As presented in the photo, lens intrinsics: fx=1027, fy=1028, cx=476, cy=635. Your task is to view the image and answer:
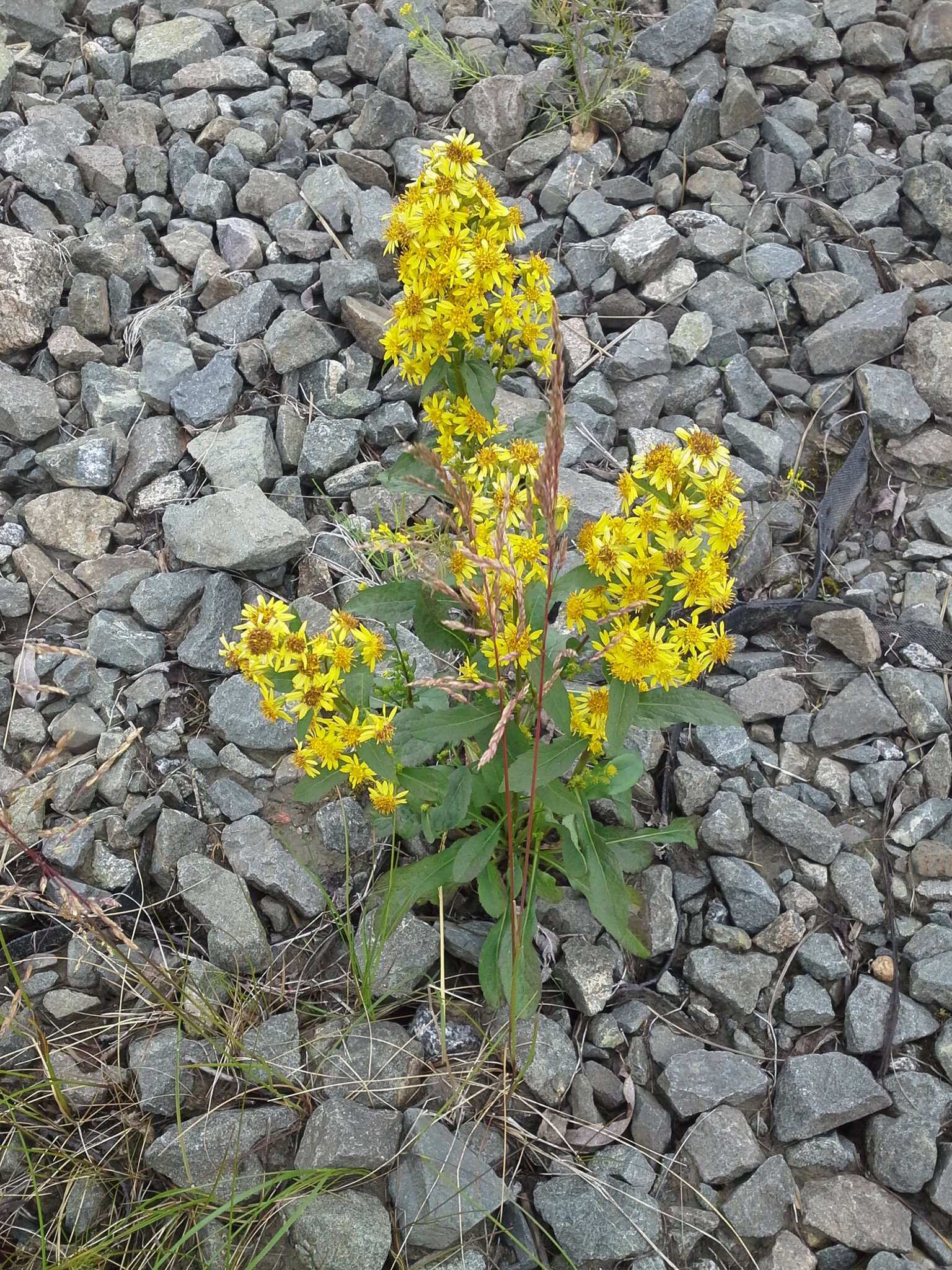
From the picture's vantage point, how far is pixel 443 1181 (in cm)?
232

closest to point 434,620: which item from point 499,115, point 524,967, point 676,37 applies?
point 524,967

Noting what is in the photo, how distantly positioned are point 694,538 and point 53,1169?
207 cm

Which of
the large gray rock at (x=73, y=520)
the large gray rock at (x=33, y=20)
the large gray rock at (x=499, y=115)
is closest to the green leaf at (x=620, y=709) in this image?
the large gray rock at (x=73, y=520)

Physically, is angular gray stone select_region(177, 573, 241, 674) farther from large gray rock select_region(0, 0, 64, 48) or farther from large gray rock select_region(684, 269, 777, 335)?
large gray rock select_region(0, 0, 64, 48)

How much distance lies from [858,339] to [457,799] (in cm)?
278

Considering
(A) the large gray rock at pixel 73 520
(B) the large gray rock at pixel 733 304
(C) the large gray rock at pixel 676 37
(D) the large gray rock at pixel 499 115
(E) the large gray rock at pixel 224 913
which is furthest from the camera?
(C) the large gray rock at pixel 676 37

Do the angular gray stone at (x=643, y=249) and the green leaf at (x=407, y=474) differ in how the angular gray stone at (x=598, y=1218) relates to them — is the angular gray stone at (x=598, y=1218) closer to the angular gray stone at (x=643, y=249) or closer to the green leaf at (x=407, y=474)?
the green leaf at (x=407, y=474)

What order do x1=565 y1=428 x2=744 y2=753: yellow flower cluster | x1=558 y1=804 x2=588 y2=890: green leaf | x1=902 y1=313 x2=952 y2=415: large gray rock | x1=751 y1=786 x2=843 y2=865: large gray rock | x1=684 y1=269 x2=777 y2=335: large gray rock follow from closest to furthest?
x1=565 y1=428 x2=744 y2=753: yellow flower cluster
x1=558 y1=804 x2=588 y2=890: green leaf
x1=751 y1=786 x2=843 y2=865: large gray rock
x1=902 y1=313 x2=952 y2=415: large gray rock
x1=684 y1=269 x2=777 y2=335: large gray rock

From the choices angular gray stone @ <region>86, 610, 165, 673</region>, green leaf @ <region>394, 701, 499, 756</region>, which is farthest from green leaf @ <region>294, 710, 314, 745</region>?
angular gray stone @ <region>86, 610, 165, 673</region>

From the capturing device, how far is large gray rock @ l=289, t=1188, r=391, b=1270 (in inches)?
87.0

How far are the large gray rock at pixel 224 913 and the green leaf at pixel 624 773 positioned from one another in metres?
1.05

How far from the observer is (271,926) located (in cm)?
290

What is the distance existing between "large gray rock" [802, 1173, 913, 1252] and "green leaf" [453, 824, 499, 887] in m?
1.08

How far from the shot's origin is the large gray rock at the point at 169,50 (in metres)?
5.07
